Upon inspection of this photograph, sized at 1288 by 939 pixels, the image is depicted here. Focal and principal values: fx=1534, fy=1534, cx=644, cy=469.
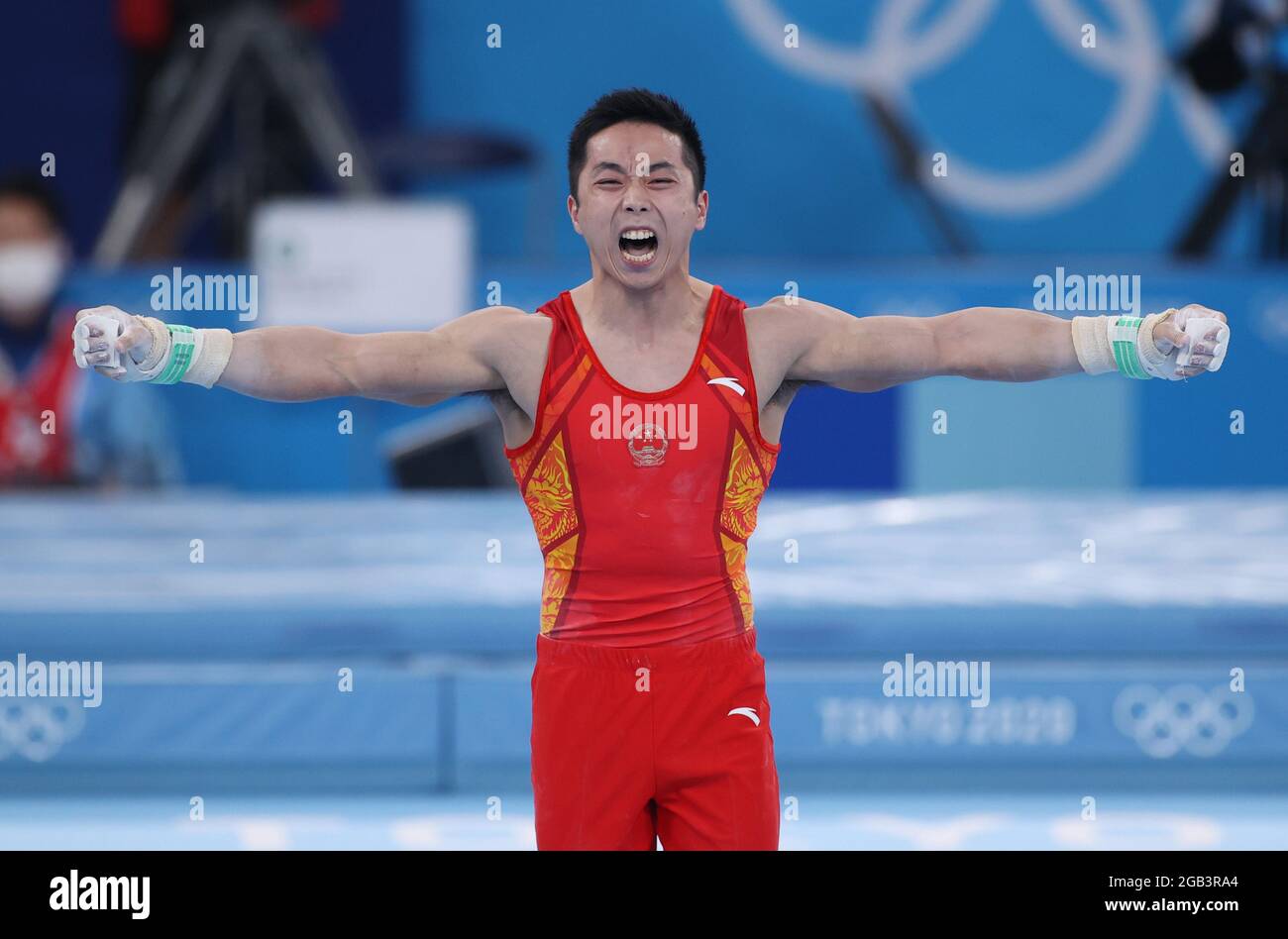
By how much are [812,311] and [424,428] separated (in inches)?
171

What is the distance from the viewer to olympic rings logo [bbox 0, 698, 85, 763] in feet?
12.7

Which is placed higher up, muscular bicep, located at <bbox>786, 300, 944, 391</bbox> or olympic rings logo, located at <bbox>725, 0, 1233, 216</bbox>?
olympic rings logo, located at <bbox>725, 0, 1233, 216</bbox>

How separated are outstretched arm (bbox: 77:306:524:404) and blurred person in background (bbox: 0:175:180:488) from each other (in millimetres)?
3819

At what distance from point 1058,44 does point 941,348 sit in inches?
261

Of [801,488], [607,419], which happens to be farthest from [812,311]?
[801,488]

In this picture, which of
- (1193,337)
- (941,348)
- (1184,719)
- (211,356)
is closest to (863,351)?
(941,348)

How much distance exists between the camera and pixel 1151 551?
4.86 m

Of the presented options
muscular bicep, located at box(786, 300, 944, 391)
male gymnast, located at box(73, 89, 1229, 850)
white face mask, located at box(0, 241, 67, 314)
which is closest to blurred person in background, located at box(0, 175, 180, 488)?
white face mask, located at box(0, 241, 67, 314)

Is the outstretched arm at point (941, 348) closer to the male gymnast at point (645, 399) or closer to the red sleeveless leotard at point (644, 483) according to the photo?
the male gymnast at point (645, 399)

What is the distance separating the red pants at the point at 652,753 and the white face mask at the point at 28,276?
446 cm

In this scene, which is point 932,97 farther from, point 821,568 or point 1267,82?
point 821,568

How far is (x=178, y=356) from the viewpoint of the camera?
92.4 inches

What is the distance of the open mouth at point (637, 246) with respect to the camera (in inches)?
91.0

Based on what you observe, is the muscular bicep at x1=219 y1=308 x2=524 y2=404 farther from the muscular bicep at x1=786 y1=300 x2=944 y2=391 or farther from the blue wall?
the blue wall
